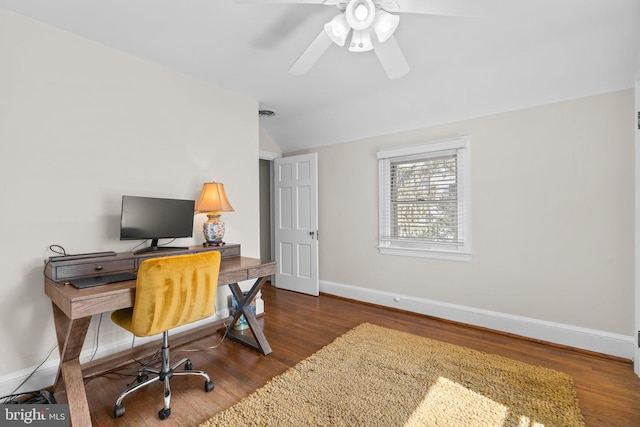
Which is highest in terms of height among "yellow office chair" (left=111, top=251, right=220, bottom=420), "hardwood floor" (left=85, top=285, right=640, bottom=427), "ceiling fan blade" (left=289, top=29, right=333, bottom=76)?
"ceiling fan blade" (left=289, top=29, right=333, bottom=76)

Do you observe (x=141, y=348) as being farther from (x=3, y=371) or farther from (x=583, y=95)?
(x=583, y=95)

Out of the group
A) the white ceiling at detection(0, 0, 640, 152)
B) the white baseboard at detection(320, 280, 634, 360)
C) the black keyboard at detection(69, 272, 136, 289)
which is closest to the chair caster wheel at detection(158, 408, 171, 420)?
the black keyboard at detection(69, 272, 136, 289)

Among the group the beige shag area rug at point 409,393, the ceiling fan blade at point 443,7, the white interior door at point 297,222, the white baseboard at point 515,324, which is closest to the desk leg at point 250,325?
the beige shag area rug at point 409,393

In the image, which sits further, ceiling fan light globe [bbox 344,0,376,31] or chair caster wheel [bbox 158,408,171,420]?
chair caster wheel [bbox 158,408,171,420]

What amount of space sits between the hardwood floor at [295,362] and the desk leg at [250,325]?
0.19 feet

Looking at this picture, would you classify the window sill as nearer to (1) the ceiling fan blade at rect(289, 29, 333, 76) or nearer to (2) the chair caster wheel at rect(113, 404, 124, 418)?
(1) the ceiling fan blade at rect(289, 29, 333, 76)

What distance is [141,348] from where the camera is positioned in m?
2.51

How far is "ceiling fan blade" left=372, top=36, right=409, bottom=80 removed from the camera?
1.81 meters

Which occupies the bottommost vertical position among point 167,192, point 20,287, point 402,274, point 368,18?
point 402,274

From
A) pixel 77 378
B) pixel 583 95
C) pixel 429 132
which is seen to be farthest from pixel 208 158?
pixel 583 95

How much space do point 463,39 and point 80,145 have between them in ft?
9.97

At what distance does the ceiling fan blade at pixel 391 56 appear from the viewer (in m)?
1.81

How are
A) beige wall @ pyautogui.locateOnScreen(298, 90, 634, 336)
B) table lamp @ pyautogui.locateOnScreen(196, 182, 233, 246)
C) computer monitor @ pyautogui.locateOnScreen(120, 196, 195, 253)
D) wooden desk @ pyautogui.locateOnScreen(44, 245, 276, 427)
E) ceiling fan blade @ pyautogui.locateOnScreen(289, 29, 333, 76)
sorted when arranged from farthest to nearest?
table lamp @ pyautogui.locateOnScreen(196, 182, 233, 246), beige wall @ pyautogui.locateOnScreen(298, 90, 634, 336), computer monitor @ pyautogui.locateOnScreen(120, 196, 195, 253), ceiling fan blade @ pyautogui.locateOnScreen(289, 29, 333, 76), wooden desk @ pyautogui.locateOnScreen(44, 245, 276, 427)

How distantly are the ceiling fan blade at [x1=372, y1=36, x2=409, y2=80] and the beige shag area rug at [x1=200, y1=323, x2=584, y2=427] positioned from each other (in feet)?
7.09
